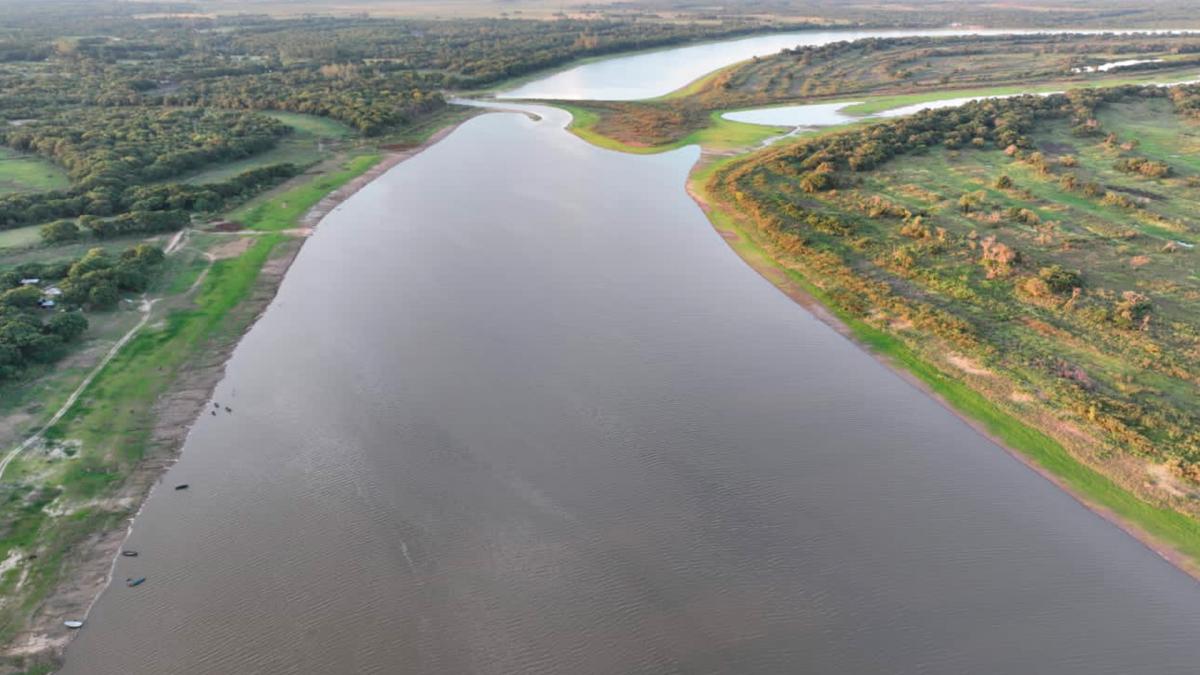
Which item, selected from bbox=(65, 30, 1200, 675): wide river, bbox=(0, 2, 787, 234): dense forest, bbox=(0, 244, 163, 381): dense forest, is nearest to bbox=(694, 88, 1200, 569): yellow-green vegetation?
bbox=(65, 30, 1200, 675): wide river

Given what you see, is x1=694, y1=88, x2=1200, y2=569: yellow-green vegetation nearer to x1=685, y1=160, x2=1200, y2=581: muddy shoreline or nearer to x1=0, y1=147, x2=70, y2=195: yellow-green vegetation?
x1=685, y1=160, x2=1200, y2=581: muddy shoreline

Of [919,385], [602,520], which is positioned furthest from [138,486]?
[919,385]

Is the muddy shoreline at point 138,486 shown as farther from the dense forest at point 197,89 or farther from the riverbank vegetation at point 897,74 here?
the riverbank vegetation at point 897,74

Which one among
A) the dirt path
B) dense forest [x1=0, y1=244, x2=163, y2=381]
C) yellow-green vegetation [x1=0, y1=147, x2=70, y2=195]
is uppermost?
yellow-green vegetation [x1=0, y1=147, x2=70, y2=195]

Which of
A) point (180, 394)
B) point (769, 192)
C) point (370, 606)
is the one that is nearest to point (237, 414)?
point (180, 394)

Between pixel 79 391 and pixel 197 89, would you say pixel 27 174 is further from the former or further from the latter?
pixel 197 89

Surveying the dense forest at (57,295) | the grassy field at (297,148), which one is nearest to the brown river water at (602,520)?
the dense forest at (57,295)

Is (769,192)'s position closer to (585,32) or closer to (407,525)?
(407,525)
